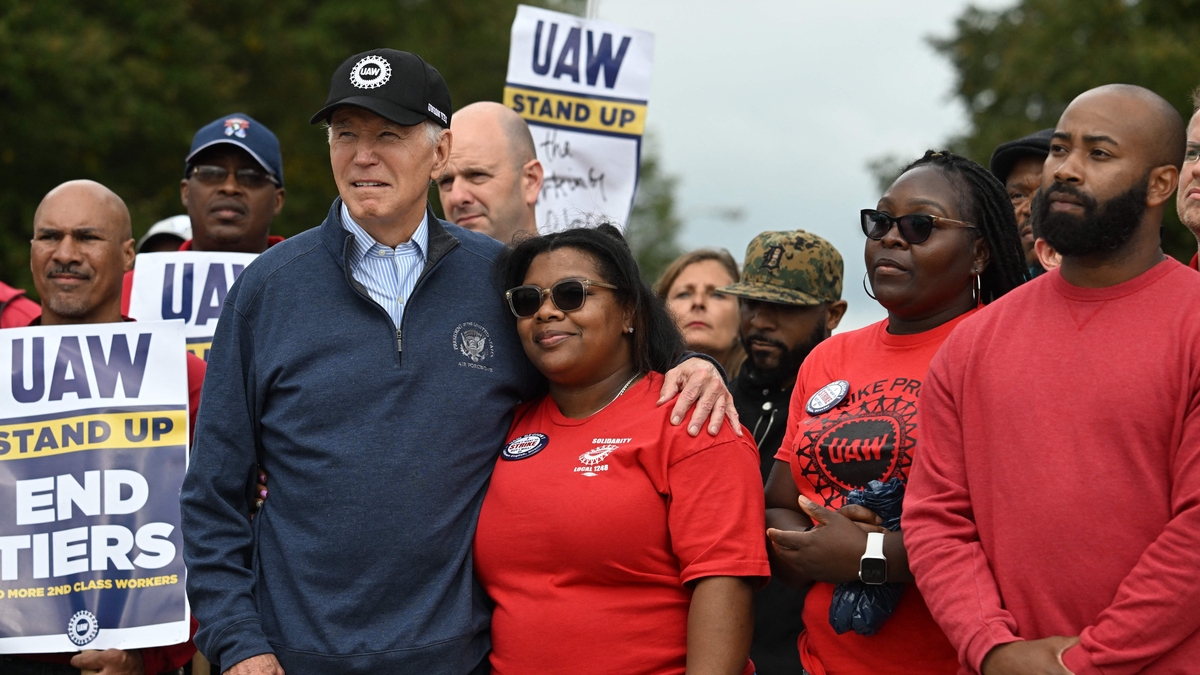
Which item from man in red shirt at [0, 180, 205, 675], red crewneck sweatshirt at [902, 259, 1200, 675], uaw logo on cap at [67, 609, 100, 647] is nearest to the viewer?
red crewneck sweatshirt at [902, 259, 1200, 675]

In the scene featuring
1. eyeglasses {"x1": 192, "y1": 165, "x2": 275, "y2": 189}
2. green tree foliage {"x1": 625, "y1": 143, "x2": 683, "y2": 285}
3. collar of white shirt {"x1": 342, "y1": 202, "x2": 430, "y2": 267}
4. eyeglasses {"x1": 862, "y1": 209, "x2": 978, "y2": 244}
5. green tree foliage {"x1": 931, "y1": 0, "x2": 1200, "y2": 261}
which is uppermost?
green tree foliage {"x1": 931, "y1": 0, "x2": 1200, "y2": 261}

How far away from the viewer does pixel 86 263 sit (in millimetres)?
5000

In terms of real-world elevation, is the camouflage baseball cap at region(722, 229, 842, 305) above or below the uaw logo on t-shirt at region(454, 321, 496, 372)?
above

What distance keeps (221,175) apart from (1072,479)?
438 centimetres

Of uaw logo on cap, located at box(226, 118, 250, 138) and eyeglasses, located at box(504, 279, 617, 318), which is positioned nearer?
eyeglasses, located at box(504, 279, 617, 318)

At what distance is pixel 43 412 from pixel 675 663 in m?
2.50

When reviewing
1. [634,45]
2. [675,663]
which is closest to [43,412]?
[675,663]

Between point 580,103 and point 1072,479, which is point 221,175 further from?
point 1072,479

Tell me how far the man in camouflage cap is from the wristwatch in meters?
1.52

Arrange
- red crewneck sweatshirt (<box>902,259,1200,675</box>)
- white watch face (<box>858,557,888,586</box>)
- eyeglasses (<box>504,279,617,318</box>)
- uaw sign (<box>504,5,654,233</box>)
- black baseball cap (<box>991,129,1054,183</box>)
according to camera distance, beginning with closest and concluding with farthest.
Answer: red crewneck sweatshirt (<box>902,259,1200,675</box>) < white watch face (<box>858,557,888,586</box>) < eyeglasses (<box>504,279,617,318</box>) < black baseball cap (<box>991,129,1054,183</box>) < uaw sign (<box>504,5,654,233</box>)

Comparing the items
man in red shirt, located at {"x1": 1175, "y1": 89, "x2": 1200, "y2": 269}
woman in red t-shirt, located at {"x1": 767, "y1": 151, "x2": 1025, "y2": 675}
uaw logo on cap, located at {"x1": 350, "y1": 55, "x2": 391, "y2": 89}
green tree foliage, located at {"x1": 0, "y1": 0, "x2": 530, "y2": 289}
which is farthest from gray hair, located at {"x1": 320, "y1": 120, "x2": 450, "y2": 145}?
green tree foliage, located at {"x1": 0, "y1": 0, "x2": 530, "y2": 289}

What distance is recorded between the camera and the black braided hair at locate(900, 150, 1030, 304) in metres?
3.77

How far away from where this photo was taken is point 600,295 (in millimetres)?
3859

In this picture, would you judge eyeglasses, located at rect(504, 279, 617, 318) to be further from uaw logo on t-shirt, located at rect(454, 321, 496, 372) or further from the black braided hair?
the black braided hair
